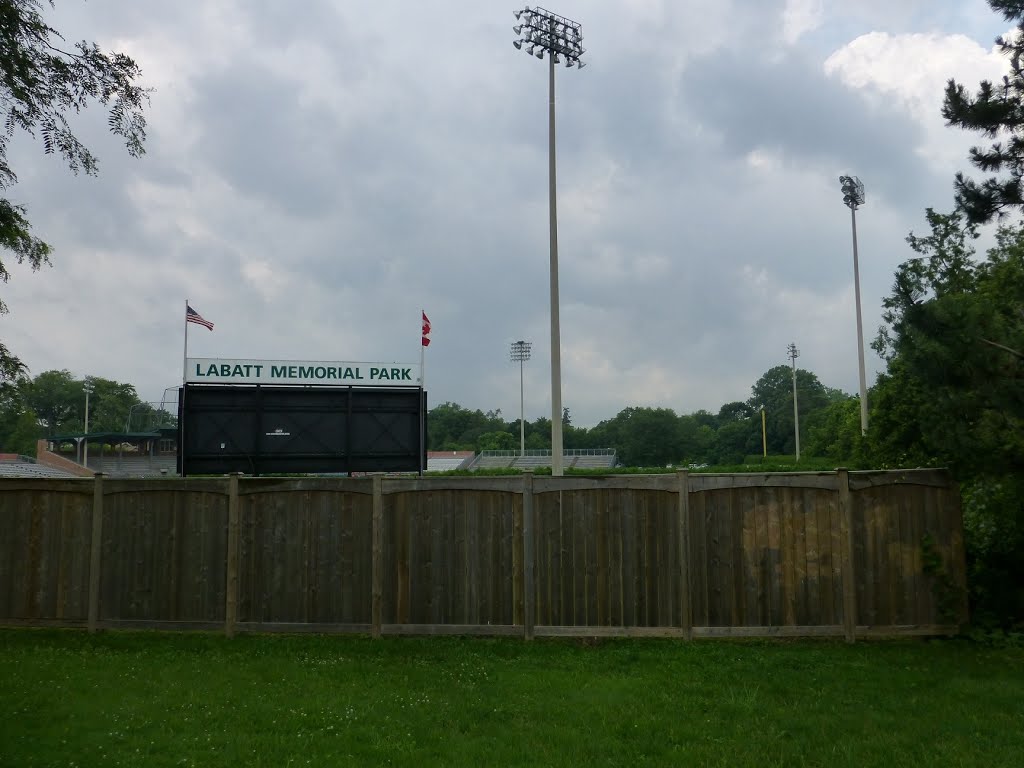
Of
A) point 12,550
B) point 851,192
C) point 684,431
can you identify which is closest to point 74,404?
point 684,431

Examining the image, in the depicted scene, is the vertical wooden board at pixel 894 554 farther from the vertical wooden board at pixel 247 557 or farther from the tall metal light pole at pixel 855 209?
the tall metal light pole at pixel 855 209

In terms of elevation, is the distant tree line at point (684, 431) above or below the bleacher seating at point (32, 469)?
above

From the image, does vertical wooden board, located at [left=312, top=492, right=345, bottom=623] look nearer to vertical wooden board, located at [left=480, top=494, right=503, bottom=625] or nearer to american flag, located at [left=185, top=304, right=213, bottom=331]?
vertical wooden board, located at [left=480, top=494, right=503, bottom=625]

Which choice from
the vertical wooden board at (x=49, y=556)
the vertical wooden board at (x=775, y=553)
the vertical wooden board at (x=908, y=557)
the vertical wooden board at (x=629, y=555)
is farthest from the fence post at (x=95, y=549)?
the vertical wooden board at (x=908, y=557)

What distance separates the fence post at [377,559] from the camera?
978 centimetres

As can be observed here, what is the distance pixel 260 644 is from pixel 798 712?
5748 mm

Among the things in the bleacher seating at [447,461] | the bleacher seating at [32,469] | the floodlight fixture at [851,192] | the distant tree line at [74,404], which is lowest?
the bleacher seating at [32,469]

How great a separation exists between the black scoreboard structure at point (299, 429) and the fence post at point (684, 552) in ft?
22.0

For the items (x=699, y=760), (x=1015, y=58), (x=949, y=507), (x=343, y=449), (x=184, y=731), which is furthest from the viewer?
(x=343, y=449)

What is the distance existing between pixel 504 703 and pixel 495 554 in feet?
9.77

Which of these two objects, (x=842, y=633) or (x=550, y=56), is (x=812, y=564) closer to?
(x=842, y=633)

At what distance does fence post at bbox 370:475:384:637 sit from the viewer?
9.78 meters

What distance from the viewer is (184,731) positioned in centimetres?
616

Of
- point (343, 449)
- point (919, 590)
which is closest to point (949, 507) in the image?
point (919, 590)
